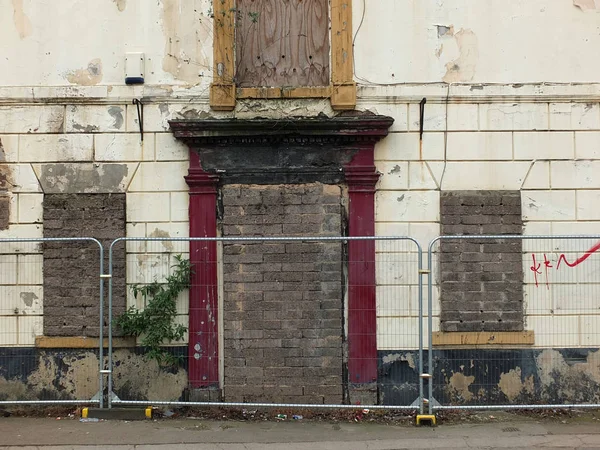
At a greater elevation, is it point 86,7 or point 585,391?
point 86,7

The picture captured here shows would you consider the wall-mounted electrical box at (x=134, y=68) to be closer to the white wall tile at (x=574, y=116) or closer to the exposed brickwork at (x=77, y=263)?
the exposed brickwork at (x=77, y=263)

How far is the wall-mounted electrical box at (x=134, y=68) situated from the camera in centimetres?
704

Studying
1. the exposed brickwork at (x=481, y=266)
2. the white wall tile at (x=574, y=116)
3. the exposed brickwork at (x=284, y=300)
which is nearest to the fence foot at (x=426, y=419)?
the exposed brickwork at (x=284, y=300)

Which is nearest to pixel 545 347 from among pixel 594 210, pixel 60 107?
pixel 594 210

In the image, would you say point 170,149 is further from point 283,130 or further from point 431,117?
point 431,117

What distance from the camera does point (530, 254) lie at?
7.00 metres

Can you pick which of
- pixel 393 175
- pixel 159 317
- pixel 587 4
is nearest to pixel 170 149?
pixel 159 317

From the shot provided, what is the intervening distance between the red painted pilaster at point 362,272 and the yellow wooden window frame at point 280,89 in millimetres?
768

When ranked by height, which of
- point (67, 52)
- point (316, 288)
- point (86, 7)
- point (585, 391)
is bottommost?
Result: point (585, 391)

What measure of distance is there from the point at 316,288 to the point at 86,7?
417cm

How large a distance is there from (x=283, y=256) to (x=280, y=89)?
1.90 metres

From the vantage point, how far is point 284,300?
272 inches

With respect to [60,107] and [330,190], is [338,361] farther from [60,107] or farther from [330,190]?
[60,107]

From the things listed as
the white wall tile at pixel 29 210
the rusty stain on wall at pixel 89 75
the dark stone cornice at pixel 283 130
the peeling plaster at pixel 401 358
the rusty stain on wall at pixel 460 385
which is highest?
the rusty stain on wall at pixel 89 75
